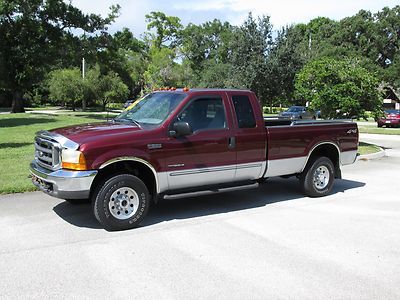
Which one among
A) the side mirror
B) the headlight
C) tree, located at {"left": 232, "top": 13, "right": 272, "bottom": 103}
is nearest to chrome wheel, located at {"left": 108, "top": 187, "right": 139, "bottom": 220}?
the headlight

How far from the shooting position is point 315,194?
8328mm

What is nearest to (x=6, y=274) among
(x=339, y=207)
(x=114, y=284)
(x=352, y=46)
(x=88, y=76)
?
(x=114, y=284)

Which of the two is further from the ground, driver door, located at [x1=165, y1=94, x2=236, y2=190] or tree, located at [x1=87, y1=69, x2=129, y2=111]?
tree, located at [x1=87, y1=69, x2=129, y2=111]

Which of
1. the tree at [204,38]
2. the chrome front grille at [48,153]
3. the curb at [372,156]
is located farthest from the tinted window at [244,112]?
the tree at [204,38]

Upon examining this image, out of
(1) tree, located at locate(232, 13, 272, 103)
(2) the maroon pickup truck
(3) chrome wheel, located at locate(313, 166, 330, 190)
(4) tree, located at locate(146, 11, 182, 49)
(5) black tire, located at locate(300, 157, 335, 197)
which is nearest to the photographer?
(2) the maroon pickup truck

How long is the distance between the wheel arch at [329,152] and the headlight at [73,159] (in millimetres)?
4246

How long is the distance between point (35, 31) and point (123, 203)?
3213cm

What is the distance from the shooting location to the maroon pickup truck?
5.91m

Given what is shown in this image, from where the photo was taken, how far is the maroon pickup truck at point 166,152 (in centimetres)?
591

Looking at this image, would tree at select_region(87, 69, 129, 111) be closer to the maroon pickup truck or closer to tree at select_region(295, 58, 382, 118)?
tree at select_region(295, 58, 382, 118)

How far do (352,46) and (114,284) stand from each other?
60.6m

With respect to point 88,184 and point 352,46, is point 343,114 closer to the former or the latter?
point 88,184

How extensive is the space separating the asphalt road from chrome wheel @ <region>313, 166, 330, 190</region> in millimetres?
385

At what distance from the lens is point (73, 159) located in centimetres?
578
